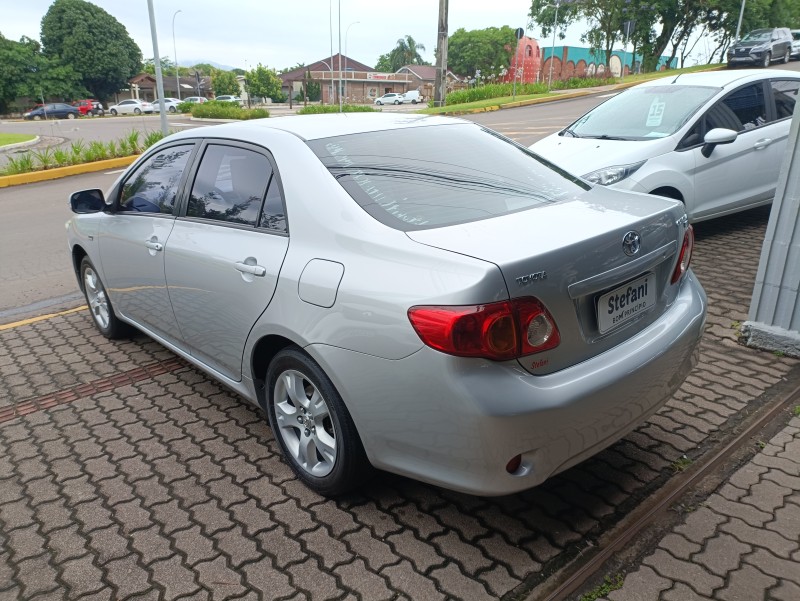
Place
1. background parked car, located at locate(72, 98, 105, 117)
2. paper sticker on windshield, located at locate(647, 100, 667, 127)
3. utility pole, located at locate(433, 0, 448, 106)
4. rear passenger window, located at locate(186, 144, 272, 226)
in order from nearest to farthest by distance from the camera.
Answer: rear passenger window, located at locate(186, 144, 272, 226), paper sticker on windshield, located at locate(647, 100, 667, 127), utility pole, located at locate(433, 0, 448, 106), background parked car, located at locate(72, 98, 105, 117)

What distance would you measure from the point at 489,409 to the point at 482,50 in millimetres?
101368

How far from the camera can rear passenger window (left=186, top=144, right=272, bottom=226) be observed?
10.2 feet

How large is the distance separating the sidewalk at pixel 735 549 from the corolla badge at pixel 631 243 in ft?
3.76

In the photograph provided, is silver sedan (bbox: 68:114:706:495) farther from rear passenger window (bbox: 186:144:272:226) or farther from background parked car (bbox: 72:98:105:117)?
background parked car (bbox: 72:98:105:117)

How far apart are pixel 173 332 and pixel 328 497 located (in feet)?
4.93

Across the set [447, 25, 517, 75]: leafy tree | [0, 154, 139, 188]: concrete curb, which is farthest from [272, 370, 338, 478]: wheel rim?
[447, 25, 517, 75]: leafy tree

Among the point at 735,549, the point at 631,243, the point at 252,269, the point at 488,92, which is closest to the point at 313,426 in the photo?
the point at 252,269

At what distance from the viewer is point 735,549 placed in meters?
2.52

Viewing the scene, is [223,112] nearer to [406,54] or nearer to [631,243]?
[631,243]

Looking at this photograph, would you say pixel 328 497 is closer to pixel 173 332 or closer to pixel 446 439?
pixel 446 439

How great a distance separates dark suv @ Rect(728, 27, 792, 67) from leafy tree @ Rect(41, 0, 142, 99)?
5742cm

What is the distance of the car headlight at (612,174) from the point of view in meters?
5.75

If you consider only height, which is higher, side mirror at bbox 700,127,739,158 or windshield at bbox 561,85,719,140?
windshield at bbox 561,85,719,140

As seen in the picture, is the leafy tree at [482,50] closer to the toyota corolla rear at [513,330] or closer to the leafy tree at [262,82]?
the leafy tree at [262,82]
